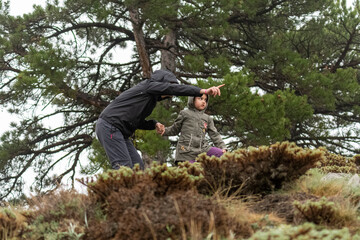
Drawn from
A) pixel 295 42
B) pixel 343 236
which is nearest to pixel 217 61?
pixel 295 42

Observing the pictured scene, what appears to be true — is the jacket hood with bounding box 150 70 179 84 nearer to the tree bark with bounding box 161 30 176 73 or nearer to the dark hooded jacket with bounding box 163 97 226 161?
the dark hooded jacket with bounding box 163 97 226 161

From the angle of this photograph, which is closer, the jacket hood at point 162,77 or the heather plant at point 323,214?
the heather plant at point 323,214

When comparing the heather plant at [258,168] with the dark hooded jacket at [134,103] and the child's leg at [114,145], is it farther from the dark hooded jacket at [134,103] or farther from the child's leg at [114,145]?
the dark hooded jacket at [134,103]

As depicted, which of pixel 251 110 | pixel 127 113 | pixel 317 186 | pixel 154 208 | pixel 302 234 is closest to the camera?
pixel 302 234

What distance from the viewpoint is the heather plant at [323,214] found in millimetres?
3645

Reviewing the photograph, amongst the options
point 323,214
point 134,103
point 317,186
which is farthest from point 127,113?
point 323,214

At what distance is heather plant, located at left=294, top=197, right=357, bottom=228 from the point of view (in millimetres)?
3645

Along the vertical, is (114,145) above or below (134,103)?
below

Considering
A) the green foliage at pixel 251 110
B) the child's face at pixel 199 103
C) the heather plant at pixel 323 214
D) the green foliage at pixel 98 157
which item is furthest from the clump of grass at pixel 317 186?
the green foliage at pixel 98 157

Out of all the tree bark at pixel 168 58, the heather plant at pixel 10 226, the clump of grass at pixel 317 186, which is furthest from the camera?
the tree bark at pixel 168 58

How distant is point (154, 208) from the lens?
11.2 feet

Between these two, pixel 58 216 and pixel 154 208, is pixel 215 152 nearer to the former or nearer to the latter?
pixel 58 216

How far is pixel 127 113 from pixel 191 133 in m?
1.51

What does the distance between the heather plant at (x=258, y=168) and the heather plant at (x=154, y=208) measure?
36 cm
